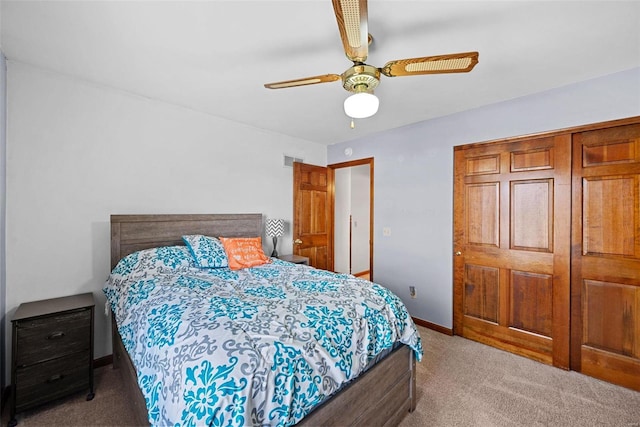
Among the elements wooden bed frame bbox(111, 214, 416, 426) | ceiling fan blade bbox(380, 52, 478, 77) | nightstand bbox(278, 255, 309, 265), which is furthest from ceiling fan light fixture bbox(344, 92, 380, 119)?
nightstand bbox(278, 255, 309, 265)

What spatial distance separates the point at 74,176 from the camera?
2.34 metres

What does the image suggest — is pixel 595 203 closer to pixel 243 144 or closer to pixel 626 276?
pixel 626 276

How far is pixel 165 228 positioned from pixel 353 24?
2.49 meters

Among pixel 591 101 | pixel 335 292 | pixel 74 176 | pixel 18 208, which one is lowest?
pixel 335 292

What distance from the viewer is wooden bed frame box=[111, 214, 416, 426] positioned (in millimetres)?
1392

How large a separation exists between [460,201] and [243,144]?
8.74ft

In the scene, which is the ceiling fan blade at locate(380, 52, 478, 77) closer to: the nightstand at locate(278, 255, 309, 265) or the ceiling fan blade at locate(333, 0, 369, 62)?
the ceiling fan blade at locate(333, 0, 369, 62)

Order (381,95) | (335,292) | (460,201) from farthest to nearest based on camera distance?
(460,201)
(381,95)
(335,292)

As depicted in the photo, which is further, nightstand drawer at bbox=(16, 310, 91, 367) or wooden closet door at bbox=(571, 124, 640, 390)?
wooden closet door at bbox=(571, 124, 640, 390)

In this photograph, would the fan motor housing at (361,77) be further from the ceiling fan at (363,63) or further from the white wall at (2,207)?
the white wall at (2,207)

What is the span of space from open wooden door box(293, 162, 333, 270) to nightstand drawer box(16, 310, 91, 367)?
8.13ft

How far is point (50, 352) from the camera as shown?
6.31ft

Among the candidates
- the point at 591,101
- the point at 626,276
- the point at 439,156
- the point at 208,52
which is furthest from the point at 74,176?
the point at 626,276

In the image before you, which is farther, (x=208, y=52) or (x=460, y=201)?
(x=460, y=201)
